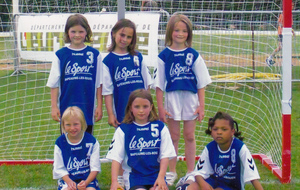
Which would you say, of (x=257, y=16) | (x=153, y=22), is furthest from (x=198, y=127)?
(x=257, y=16)

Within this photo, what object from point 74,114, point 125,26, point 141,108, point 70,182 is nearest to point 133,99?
point 141,108

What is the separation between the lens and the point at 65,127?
3564 mm

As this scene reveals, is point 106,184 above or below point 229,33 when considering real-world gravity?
below

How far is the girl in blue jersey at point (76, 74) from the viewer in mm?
3820

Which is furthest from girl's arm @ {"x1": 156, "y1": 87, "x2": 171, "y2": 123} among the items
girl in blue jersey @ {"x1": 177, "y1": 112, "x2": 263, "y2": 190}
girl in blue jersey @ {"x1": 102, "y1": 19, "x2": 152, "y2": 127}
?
girl in blue jersey @ {"x1": 177, "y1": 112, "x2": 263, "y2": 190}

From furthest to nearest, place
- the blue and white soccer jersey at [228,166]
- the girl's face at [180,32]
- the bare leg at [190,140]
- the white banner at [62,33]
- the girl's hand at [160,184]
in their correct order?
the white banner at [62,33]
the bare leg at [190,140]
the girl's face at [180,32]
the blue and white soccer jersey at [228,166]
the girl's hand at [160,184]

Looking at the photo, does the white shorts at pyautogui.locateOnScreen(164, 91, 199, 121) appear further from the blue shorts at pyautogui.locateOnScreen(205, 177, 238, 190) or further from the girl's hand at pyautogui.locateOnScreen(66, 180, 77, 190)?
the girl's hand at pyautogui.locateOnScreen(66, 180, 77, 190)

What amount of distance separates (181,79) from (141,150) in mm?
816

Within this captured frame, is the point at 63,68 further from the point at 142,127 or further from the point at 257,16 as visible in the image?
the point at 257,16

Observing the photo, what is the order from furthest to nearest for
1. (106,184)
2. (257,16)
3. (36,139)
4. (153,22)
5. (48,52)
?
(257,16)
(48,52)
(36,139)
(153,22)
(106,184)

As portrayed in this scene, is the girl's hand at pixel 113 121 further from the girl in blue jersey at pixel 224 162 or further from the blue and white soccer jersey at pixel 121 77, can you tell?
the girl in blue jersey at pixel 224 162

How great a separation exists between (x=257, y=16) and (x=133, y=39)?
529 cm

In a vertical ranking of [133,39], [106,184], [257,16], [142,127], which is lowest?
[106,184]

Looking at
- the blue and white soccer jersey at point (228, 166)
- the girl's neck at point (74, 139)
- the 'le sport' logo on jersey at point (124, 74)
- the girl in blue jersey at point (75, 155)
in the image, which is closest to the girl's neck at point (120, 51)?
the 'le sport' logo on jersey at point (124, 74)
